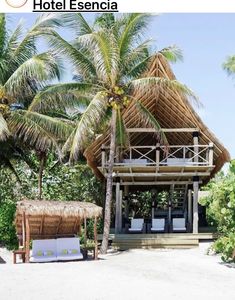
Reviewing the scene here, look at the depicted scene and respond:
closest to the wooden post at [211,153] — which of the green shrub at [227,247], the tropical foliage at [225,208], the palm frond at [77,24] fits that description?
the tropical foliage at [225,208]

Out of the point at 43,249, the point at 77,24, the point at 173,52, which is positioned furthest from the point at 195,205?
the point at 77,24

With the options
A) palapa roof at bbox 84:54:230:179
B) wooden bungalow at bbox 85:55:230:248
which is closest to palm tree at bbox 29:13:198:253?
palapa roof at bbox 84:54:230:179

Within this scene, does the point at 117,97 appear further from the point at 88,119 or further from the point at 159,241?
the point at 159,241

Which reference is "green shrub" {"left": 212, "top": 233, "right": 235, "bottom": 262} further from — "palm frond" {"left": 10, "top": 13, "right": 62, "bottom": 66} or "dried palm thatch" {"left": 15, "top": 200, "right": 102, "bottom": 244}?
"palm frond" {"left": 10, "top": 13, "right": 62, "bottom": 66}

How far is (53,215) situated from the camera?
13.1 metres

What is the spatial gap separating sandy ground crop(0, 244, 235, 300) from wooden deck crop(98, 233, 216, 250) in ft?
8.90

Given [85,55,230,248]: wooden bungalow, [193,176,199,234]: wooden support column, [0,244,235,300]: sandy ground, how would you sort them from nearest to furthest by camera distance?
[0,244,235,300]: sandy ground < [193,176,199,234]: wooden support column < [85,55,230,248]: wooden bungalow

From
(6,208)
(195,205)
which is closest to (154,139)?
(195,205)

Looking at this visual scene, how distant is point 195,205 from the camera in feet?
55.1

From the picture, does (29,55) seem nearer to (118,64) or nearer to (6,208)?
Result: (118,64)

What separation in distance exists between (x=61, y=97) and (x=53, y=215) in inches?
179

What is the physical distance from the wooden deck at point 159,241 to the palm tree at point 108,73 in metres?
1.07

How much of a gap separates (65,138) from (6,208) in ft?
9.93

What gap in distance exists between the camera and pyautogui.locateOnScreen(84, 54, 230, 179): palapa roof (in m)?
16.5
